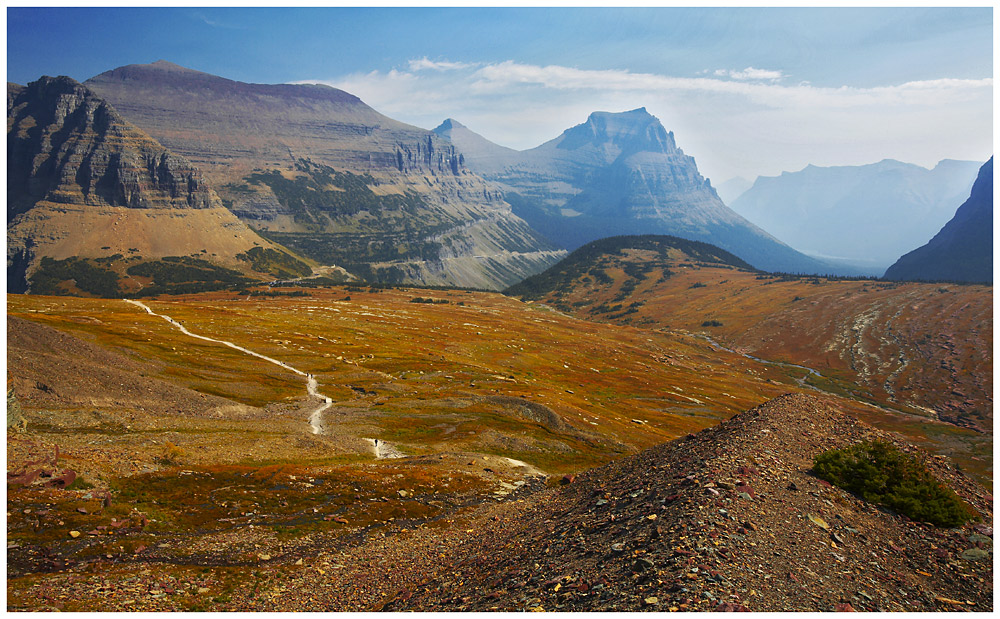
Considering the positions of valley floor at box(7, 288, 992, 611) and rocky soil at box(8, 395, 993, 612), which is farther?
valley floor at box(7, 288, 992, 611)

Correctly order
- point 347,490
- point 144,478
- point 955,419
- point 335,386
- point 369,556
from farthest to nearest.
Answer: point 955,419, point 335,386, point 347,490, point 144,478, point 369,556

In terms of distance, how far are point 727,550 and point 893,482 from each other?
16.5 m

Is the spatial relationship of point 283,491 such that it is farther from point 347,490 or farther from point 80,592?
point 80,592

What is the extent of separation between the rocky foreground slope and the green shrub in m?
0.80

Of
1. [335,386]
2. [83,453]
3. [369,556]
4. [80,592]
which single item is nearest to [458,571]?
[369,556]

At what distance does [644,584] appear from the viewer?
21156 mm

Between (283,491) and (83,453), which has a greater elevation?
(83,453)

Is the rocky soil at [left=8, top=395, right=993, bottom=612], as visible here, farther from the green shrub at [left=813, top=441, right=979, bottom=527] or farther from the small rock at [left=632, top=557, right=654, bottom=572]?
the green shrub at [left=813, top=441, right=979, bottom=527]

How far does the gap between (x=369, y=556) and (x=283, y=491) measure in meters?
14.6

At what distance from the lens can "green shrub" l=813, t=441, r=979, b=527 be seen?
Answer: 1163 inches

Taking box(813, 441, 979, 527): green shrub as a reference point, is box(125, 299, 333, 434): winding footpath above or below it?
below

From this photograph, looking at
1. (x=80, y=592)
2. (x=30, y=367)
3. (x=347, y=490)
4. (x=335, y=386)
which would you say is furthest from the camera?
(x=335, y=386)

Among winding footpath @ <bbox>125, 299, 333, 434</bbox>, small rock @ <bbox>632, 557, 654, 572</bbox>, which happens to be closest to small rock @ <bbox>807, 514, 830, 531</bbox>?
small rock @ <bbox>632, 557, 654, 572</bbox>

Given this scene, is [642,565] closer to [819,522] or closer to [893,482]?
[819,522]
